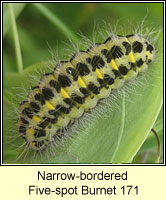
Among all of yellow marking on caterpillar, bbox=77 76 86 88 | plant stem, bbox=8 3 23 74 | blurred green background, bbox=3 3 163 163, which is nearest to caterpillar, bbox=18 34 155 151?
yellow marking on caterpillar, bbox=77 76 86 88

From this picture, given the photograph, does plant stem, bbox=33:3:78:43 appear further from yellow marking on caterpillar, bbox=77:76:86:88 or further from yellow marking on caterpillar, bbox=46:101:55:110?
yellow marking on caterpillar, bbox=46:101:55:110

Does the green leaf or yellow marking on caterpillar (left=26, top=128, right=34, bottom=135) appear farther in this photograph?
yellow marking on caterpillar (left=26, top=128, right=34, bottom=135)

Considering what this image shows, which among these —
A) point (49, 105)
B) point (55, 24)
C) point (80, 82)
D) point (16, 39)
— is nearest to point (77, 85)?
point (80, 82)

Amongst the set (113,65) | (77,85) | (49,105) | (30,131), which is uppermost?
(113,65)

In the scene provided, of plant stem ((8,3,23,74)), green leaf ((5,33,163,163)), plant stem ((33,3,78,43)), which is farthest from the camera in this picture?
plant stem ((33,3,78,43))

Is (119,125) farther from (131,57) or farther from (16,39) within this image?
(16,39)
